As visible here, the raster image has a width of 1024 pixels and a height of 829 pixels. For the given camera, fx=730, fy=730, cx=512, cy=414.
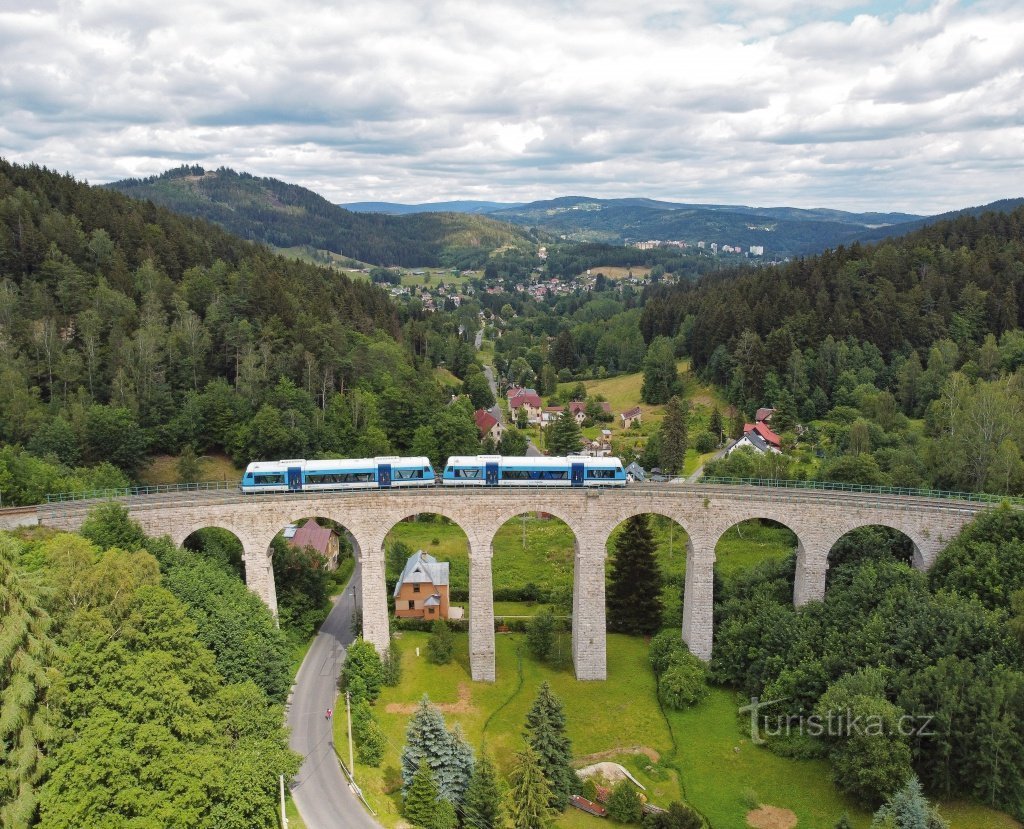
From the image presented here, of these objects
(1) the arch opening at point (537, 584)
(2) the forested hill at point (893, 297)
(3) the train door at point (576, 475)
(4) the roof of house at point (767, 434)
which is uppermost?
(2) the forested hill at point (893, 297)

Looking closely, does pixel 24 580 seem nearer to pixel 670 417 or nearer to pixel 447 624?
pixel 447 624

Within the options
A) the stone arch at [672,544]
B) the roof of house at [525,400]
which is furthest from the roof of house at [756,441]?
the roof of house at [525,400]

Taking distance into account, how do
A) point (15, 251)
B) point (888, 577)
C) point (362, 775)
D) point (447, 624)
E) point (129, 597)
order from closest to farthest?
point (129, 597)
point (362, 775)
point (888, 577)
point (447, 624)
point (15, 251)

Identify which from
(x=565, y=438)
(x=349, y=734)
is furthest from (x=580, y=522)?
(x=565, y=438)

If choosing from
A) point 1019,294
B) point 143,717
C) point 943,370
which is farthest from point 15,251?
point 1019,294

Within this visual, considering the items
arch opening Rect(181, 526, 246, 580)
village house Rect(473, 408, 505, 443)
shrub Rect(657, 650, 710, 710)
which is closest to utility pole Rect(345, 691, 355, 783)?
arch opening Rect(181, 526, 246, 580)

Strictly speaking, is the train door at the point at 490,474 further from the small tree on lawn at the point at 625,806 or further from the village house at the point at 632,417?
the village house at the point at 632,417
